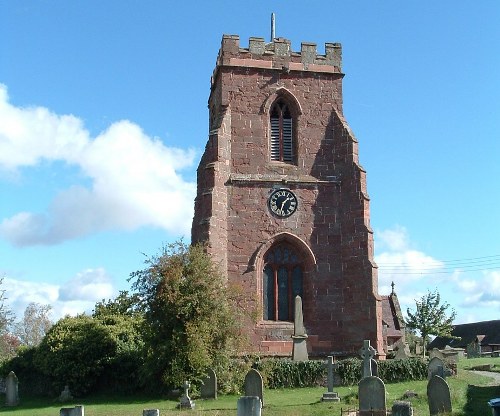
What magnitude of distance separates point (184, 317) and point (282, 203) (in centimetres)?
845

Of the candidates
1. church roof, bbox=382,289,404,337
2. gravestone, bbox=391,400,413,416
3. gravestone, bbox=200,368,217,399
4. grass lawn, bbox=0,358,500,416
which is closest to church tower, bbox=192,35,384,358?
grass lawn, bbox=0,358,500,416

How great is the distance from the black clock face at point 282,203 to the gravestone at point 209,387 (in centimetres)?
927

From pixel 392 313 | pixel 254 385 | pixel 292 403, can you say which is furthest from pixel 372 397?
pixel 392 313

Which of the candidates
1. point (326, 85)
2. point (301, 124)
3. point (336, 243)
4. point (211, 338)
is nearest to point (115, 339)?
point (211, 338)

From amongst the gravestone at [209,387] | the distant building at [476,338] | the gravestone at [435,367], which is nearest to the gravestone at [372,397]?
the gravestone at [209,387]

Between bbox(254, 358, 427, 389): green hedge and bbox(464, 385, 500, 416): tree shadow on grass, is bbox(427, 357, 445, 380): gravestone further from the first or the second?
bbox(254, 358, 427, 389): green hedge

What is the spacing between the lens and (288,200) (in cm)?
2938

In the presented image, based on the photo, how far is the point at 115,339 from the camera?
26.2m

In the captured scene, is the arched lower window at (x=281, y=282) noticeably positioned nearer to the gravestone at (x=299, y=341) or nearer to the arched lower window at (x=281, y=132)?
the gravestone at (x=299, y=341)

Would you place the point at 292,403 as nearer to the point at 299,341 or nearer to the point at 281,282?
the point at 299,341

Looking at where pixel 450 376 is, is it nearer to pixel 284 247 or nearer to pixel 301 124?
pixel 284 247

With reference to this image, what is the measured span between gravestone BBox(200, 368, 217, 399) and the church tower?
4.78m

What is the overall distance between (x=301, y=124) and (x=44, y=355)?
48.9 ft

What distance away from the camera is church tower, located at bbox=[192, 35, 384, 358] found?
91.9 feet
